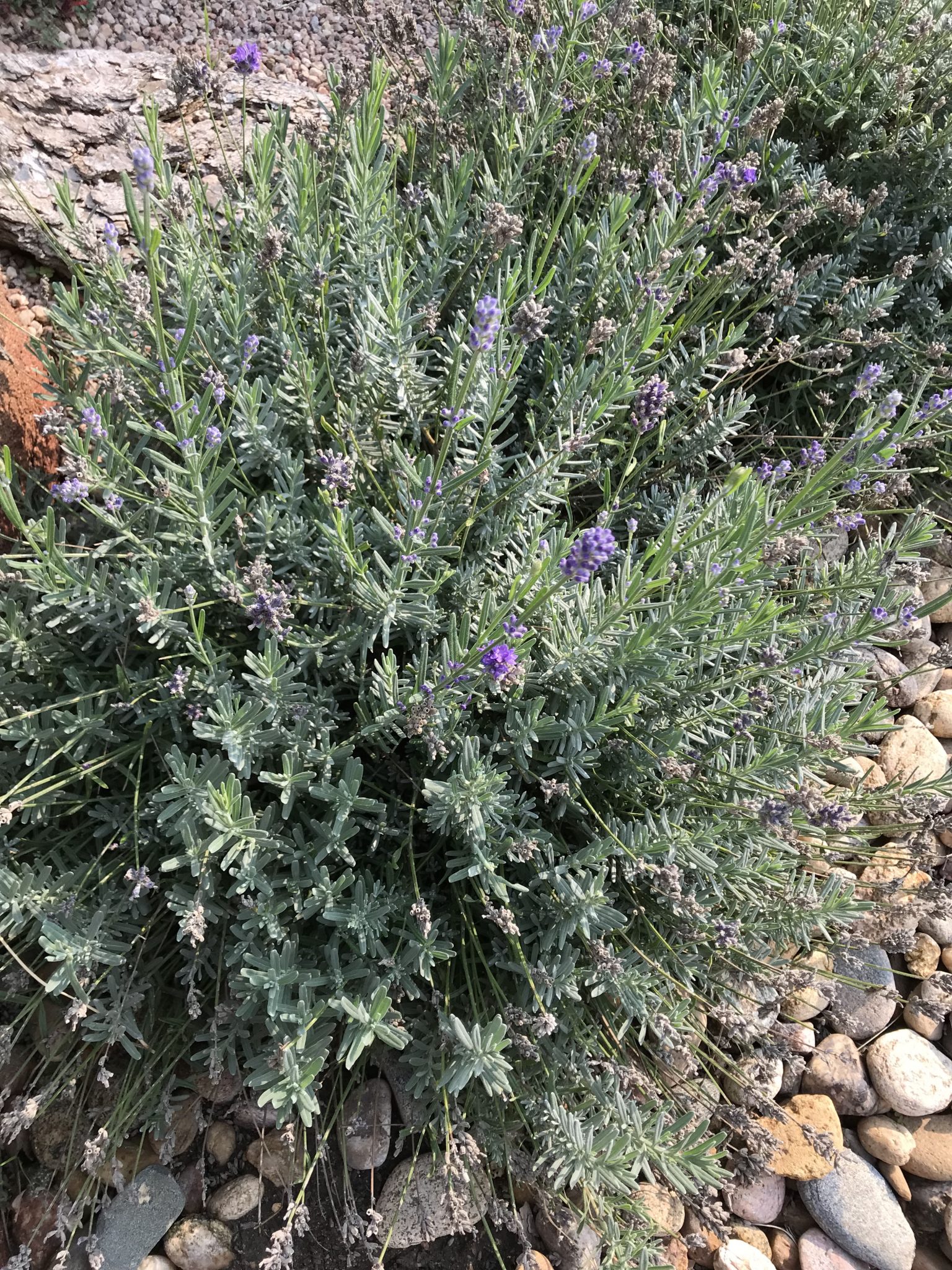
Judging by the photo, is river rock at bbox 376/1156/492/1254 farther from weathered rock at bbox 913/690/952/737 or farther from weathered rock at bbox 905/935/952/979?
weathered rock at bbox 913/690/952/737

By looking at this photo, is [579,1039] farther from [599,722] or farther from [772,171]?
[772,171]

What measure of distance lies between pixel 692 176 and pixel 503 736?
5.22ft

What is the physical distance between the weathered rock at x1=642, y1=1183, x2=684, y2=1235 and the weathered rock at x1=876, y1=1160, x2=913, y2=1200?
668mm

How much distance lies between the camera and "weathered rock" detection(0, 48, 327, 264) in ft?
10.9

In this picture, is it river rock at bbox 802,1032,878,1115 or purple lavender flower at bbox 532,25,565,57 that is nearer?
purple lavender flower at bbox 532,25,565,57

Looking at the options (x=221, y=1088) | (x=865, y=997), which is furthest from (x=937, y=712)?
(x=221, y=1088)

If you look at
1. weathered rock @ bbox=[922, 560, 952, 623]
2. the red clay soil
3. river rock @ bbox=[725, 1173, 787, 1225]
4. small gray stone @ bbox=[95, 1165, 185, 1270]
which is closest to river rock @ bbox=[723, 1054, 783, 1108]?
river rock @ bbox=[725, 1173, 787, 1225]

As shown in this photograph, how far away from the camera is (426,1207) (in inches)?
94.3

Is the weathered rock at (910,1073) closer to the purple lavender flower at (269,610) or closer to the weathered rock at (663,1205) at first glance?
the weathered rock at (663,1205)

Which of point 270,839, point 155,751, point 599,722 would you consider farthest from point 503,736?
point 155,751

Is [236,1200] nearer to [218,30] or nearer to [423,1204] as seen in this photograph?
[423,1204]

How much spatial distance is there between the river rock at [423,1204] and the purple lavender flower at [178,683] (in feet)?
4.49

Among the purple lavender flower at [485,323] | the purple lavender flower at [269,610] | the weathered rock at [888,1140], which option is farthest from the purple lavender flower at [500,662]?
the weathered rock at [888,1140]

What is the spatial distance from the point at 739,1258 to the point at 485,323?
102 inches
